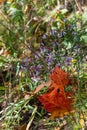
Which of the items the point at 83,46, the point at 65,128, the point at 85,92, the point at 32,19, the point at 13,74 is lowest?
the point at 65,128

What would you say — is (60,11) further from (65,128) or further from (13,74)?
(65,128)

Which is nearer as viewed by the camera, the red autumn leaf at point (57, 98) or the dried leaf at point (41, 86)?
the red autumn leaf at point (57, 98)

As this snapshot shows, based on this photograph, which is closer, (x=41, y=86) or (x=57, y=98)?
(x=57, y=98)

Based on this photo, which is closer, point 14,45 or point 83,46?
point 83,46

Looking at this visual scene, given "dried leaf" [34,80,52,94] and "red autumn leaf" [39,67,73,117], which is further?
"dried leaf" [34,80,52,94]

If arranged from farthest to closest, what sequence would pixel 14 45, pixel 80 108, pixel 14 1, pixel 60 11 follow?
pixel 14 1
pixel 60 11
pixel 14 45
pixel 80 108

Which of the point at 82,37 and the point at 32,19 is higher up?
the point at 32,19

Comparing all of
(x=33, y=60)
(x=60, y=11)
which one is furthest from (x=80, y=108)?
(x=60, y=11)

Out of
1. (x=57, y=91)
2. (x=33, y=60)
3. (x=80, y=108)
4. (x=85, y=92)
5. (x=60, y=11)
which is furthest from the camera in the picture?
(x=60, y=11)
